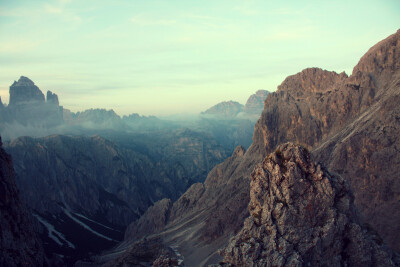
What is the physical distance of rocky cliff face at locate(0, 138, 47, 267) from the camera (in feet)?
411

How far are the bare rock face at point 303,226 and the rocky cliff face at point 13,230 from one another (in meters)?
76.5

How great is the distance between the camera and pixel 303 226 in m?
82.2

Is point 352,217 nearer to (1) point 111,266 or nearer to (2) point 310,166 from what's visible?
(2) point 310,166

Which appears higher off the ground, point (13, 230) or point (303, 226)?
point (303, 226)

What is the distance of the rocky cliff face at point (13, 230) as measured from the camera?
125m

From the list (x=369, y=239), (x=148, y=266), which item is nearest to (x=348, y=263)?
(x=369, y=239)

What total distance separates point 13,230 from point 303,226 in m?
101

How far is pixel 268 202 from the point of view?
86688 mm

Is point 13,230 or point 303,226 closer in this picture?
point 303,226

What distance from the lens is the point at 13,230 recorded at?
13488 cm

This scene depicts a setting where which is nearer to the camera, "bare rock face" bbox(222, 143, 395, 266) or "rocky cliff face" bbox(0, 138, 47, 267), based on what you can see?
"bare rock face" bbox(222, 143, 395, 266)

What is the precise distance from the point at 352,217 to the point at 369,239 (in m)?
5.60

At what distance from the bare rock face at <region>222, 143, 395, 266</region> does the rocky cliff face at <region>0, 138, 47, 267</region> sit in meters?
76.5

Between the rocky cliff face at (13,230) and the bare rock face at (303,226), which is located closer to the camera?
the bare rock face at (303,226)
